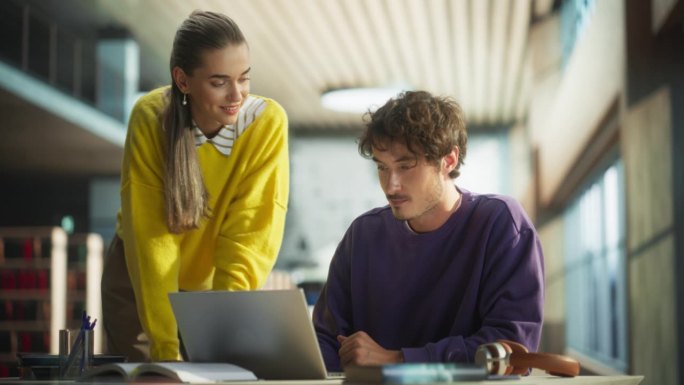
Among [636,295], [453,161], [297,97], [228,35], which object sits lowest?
[636,295]

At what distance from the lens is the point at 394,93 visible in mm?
7148

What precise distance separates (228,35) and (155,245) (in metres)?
0.48

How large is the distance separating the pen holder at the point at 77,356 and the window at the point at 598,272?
14.7 feet

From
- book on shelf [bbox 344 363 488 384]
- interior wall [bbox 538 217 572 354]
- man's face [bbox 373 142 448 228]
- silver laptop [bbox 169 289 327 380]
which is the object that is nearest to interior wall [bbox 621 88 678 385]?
man's face [bbox 373 142 448 228]

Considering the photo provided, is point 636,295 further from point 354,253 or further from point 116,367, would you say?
point 116,367

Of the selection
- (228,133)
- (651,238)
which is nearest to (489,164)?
(651,238)

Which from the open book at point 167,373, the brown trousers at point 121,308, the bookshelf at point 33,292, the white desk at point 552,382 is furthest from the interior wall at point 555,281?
the open book at point 167,373

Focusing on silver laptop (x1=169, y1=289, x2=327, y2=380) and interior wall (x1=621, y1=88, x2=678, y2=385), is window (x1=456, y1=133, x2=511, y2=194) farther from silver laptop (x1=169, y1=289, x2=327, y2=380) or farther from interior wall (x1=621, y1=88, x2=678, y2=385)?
silver laptop (x1=169, y1=289, x2=327, y2=380)

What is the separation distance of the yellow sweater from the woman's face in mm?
97

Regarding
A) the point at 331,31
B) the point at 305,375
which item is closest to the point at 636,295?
the point at 305,375

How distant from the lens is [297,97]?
1318 centimetres

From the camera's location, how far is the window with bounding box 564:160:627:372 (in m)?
7.44

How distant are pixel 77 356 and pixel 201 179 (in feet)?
2.19

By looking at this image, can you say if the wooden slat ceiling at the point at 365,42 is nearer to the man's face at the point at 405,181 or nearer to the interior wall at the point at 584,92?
the interior wall at the point at 584,92
